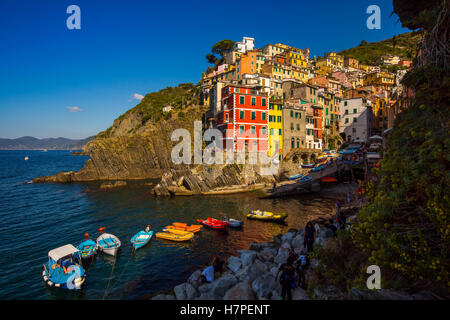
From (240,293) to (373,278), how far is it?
5.36 m

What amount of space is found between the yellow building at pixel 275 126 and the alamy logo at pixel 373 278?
127ft

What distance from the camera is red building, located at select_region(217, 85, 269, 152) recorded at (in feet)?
138

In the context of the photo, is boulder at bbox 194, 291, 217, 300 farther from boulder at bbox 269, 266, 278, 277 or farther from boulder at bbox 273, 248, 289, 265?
boulder at bbox 273, 248, 289, 265

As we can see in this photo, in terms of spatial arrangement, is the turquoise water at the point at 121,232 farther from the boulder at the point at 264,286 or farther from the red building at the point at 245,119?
the red building at the point at 245,119

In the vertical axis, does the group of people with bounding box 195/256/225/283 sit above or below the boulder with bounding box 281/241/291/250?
below

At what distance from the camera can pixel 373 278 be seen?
719cm

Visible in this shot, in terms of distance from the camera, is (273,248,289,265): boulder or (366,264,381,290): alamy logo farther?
(273,248,289,265): boulder

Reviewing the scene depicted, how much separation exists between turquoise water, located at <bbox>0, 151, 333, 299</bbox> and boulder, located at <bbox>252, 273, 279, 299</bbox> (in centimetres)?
604

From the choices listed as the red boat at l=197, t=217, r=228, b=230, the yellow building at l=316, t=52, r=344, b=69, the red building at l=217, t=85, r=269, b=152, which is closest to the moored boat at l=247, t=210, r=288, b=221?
the red boat at l=197, t=217, r=228, b=230

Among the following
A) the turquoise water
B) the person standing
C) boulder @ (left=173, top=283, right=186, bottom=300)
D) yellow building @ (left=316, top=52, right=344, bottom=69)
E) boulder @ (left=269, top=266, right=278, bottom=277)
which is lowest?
the turquoise water

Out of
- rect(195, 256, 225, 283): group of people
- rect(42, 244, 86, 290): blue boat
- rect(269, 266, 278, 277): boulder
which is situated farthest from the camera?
rect(42, 244, 86, 290): blue boat

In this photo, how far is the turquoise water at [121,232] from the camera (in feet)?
A: 47.8

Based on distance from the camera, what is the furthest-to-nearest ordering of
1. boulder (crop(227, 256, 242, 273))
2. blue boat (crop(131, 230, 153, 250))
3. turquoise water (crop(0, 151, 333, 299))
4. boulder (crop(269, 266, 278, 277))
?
blue boat (crop(131, 230, 153, 250))
turquoise water (crop(0, 151, 333, 299))
boulder (crop(227, 256, 242, 273))
boulder (crop(269, 266, 278, 277))
